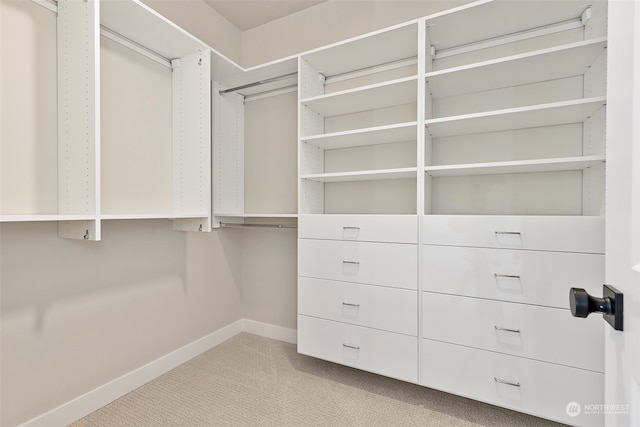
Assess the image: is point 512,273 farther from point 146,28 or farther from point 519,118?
point 146,28

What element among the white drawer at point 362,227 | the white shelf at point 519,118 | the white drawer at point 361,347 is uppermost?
the white shelf at point 519,118

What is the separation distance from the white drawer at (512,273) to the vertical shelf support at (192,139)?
147 cm

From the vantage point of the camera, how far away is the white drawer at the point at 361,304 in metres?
1.72

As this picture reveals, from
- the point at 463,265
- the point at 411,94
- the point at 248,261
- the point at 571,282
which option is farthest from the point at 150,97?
the point at 571,282

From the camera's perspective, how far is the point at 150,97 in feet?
6.63

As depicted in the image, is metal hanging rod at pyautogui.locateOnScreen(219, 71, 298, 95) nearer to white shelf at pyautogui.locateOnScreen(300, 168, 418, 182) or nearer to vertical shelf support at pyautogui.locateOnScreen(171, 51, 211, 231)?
vertical shelf support at pyautogui.locateOnScreen(171, 51, 211, 231)

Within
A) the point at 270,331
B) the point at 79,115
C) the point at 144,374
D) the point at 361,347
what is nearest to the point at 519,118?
the point at 361,347

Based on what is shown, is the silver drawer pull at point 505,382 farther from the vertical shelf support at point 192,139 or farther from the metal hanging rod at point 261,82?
the metal hanging rod at point 261,82

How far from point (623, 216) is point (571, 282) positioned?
1119mm

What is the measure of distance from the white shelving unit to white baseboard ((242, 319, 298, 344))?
113cm

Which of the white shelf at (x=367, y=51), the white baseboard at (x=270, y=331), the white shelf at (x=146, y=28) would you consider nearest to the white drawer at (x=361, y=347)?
the white baseboard at (x=270, y=331)

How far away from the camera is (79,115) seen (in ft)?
4.93

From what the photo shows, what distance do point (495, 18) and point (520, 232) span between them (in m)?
1.17

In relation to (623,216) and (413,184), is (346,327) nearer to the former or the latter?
(413,184)
